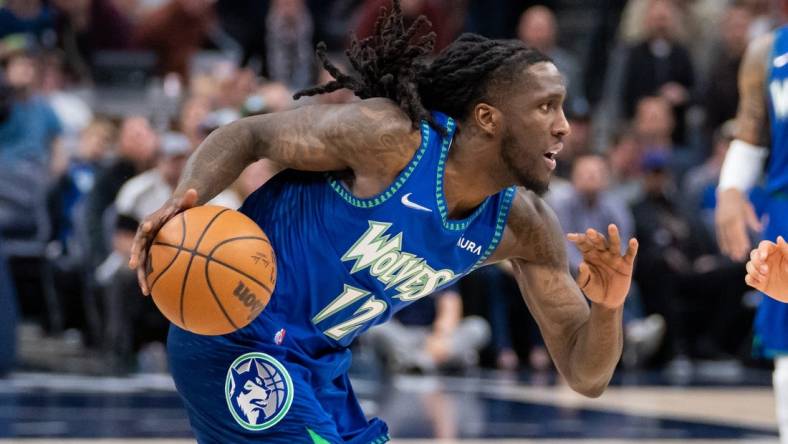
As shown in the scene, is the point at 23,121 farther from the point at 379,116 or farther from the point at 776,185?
the point at 379,116

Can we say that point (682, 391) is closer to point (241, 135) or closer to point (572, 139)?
point (572, 139)

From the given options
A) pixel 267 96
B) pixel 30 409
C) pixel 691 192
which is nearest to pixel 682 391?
pixel 691 192

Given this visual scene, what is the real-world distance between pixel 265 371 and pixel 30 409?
499 centimetres

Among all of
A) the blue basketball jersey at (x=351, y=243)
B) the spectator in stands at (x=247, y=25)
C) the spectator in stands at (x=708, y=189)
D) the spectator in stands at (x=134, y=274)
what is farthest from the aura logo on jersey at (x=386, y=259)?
the spectator in stands at (x=247, y=25)

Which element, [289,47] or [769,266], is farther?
[289,47]

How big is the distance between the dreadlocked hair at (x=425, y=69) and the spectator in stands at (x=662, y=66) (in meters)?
9.44

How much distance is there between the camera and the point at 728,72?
1322 centimetres

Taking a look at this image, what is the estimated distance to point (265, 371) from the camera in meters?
3.94

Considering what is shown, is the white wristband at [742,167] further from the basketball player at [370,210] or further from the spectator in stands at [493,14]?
the spectator in stands at [493,14]

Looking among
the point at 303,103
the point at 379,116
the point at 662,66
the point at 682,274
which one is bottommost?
the point at 682,274

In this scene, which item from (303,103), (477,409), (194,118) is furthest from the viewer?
(194,118)

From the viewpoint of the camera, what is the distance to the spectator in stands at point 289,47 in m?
13.3

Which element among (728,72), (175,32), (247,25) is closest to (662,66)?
(728,72)

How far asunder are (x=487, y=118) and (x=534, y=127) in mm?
150
